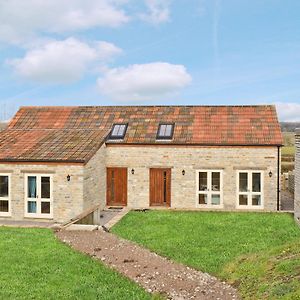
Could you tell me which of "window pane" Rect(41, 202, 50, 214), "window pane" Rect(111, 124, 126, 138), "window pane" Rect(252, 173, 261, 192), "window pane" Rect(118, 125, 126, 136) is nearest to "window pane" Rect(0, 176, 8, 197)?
"window pane" Rect(41, 202, 50, 214)

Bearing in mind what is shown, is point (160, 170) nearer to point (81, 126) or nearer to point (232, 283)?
point (81, 126)

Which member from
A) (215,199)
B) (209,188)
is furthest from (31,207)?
(215,199)

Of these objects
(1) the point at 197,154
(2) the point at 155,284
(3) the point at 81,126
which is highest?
(3) the point at 81,126

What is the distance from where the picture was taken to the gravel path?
991 cm

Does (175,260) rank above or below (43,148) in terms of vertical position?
below

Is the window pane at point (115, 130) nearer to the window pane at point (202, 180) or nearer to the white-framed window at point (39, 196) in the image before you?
the window pane at point (202, 180)

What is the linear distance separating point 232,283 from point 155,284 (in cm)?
197

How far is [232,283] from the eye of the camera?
10.5 metres

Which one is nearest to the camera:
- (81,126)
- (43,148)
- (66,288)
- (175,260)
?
(66,288)

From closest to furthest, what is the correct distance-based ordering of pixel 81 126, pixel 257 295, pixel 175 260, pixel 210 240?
pixel 257 295 → pixel 175 260 → pixel 210 240 → pixel 81 126

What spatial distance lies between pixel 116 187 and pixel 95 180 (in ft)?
Answer: 7.95

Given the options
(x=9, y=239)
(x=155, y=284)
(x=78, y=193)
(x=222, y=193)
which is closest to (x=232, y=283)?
(x=155, y=284)

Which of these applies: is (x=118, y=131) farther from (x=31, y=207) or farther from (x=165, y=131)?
(x=31, y=207)

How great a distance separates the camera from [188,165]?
22.0m
